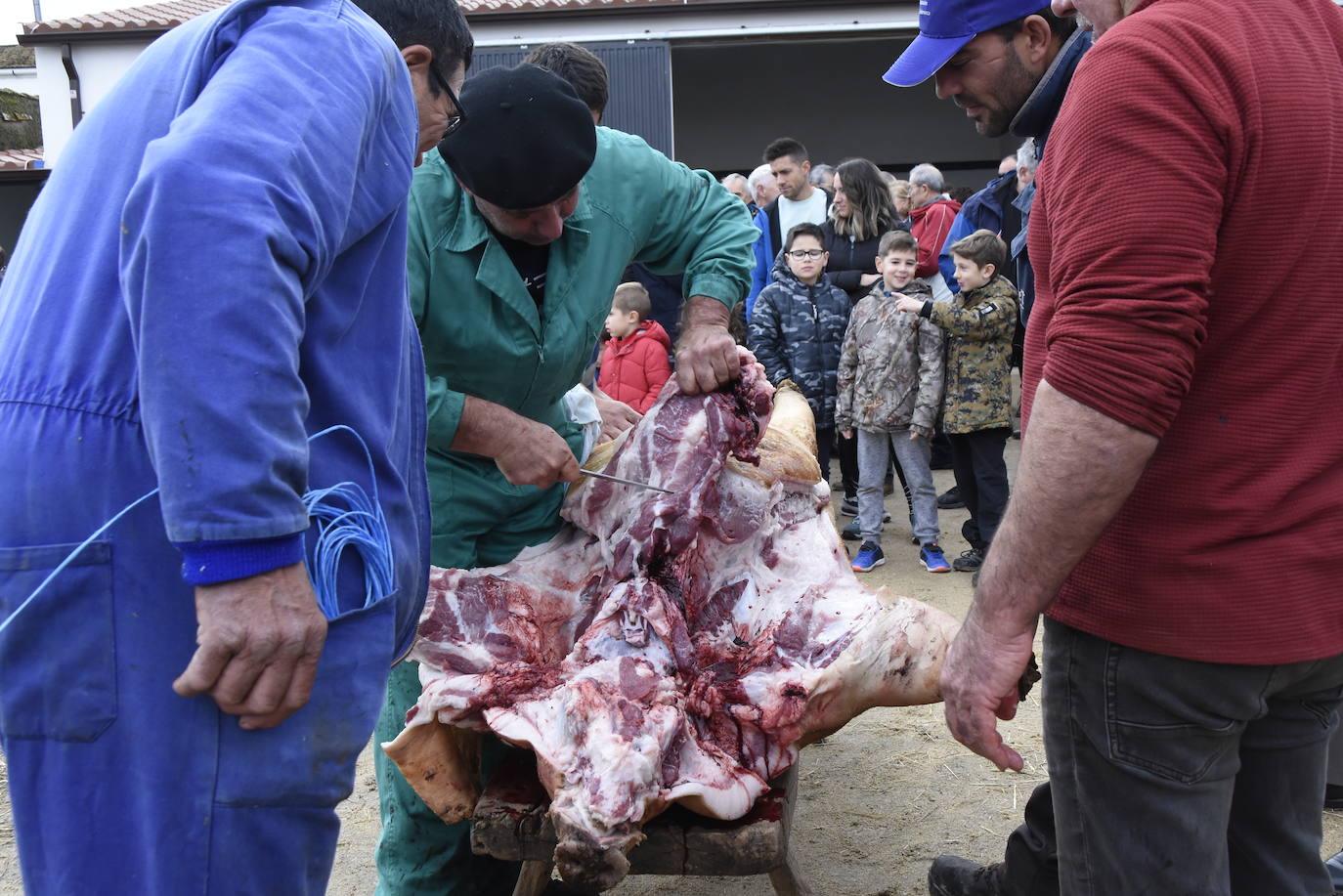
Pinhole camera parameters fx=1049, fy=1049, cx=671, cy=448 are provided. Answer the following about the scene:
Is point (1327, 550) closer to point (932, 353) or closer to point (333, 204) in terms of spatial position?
point (333, 204)

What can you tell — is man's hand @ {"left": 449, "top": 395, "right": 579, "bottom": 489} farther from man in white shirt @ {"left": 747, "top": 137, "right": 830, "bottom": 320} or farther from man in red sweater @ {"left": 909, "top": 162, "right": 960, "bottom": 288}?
man in white shirt @ {"left": 747, "top": 137, "right": 830, "bottom": 320}

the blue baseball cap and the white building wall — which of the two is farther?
the white building wall

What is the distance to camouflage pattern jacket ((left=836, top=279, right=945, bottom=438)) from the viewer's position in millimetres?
6281

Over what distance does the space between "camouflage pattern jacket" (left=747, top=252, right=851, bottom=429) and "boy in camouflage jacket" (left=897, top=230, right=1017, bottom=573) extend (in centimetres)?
81

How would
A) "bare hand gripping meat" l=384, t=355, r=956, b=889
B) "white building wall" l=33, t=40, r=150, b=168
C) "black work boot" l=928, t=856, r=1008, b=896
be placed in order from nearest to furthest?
1. "bare hand gripping meat" l=384, t=355, r=956, b=889
2. "black work boot" l=928, t=856, r=1008, b=896
3. "white building wall" l=33, t=40, r=150, b=168

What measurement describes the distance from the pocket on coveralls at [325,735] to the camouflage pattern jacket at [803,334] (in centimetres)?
543

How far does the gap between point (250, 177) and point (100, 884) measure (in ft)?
3.21

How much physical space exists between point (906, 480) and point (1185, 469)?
496cm

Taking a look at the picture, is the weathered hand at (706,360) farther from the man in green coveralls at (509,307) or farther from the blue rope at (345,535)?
the blue rope at (345,535)

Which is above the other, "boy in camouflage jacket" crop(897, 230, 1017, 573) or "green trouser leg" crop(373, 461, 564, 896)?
"green trouser leg" crop(373, 461, 564, 896)

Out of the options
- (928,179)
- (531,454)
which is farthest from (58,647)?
(928,179)

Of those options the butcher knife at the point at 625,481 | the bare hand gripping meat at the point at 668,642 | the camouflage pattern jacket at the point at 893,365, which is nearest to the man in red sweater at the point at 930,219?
the camouflage pattern jacket at the point at 893,365

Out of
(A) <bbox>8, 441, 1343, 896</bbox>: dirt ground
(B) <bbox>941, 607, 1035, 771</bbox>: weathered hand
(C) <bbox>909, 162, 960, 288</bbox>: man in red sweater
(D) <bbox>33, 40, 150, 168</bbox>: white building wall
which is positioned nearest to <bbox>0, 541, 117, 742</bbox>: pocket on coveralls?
(B) <bbox>941, 607, 1035, 771</bbox>: weathered hand

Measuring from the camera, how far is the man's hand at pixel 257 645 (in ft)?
4.36
